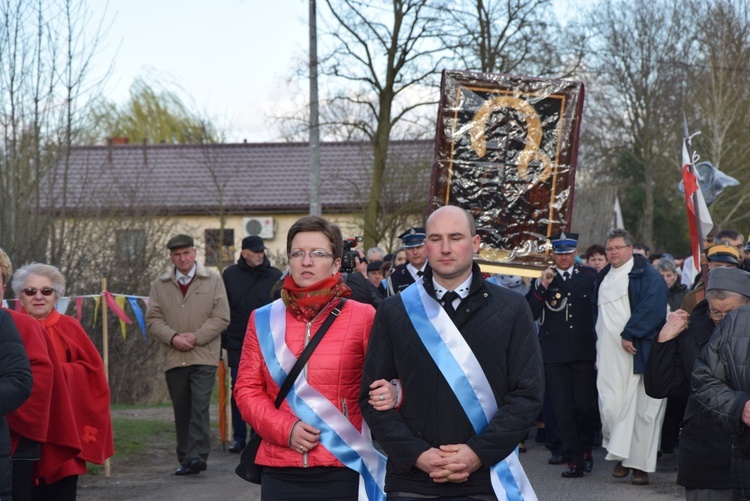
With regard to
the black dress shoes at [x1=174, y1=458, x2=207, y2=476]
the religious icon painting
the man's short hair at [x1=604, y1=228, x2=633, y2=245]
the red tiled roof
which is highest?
the red tiled roof

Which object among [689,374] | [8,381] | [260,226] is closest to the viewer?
[8,381]

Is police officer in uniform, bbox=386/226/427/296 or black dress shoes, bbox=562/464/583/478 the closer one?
black dress shoes, bbox=562/464/583/478

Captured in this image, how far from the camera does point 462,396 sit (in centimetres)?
451

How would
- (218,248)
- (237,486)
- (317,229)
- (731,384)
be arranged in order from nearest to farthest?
(317,229), (731,384), (237,486), (218,248)

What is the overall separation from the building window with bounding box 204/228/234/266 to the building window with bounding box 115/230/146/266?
7390mm

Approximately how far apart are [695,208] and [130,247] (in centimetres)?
1390

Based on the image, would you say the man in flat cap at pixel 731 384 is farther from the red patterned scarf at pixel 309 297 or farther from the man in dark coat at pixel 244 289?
the man in dark coat at pixel 244 289

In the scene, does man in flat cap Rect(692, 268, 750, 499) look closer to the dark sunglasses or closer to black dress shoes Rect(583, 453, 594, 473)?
the dark sunglasses

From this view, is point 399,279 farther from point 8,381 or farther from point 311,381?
point 311,381

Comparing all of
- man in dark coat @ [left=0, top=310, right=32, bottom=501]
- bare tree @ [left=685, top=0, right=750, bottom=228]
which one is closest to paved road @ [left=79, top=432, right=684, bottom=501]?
man in dark coat @ [left=0, top=310, right=32, bottom=501]

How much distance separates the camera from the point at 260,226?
41.5 m

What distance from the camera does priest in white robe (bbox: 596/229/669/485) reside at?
34.7ft

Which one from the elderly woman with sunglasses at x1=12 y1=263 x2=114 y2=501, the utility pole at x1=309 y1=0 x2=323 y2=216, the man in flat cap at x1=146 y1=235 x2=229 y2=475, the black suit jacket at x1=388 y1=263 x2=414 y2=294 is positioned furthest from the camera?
the utility pole at x1=309 y1=0 x2=323 y2=216

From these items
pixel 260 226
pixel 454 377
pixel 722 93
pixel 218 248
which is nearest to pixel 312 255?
pixel 454 377
